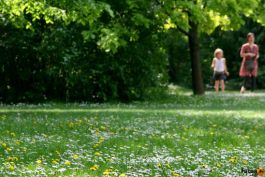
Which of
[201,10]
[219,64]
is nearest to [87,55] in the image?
[201,10]

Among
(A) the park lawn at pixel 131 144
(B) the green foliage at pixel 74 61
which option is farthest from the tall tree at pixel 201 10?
(A) the park lawn at pixel 131 144

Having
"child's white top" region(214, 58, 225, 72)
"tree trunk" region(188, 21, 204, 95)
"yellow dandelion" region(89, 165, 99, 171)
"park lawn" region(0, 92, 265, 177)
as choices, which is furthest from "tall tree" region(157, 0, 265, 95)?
"yellow dandelion" region(89, 165, 99, 171)

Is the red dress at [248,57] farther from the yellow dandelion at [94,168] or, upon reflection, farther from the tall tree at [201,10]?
the yellow dandelion at [94,168]

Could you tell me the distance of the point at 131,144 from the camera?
8.77m

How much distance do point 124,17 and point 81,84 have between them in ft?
9.81

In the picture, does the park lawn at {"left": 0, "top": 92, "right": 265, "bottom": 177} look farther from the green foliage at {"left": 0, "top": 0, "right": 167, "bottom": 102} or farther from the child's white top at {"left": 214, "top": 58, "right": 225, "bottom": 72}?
the child's white top at {"left": 214, "top": 58, "right": 225, "bottom": 72}

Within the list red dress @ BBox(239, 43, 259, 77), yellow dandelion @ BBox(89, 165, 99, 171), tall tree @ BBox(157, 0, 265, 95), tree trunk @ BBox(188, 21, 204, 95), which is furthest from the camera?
red dress @ BBox(239, 43, 259, 77)

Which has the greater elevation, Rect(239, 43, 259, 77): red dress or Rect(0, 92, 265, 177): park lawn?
Rect(239, 43, 259, 77): red dress

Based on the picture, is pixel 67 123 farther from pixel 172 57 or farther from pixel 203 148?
pixel 172 57

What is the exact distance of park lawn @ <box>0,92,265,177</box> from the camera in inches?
265

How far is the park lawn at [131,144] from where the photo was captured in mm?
6719

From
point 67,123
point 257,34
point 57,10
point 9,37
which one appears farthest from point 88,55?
point 257,34

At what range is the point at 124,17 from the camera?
810 inches

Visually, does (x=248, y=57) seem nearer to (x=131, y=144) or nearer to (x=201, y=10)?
(x=201, y=10)
